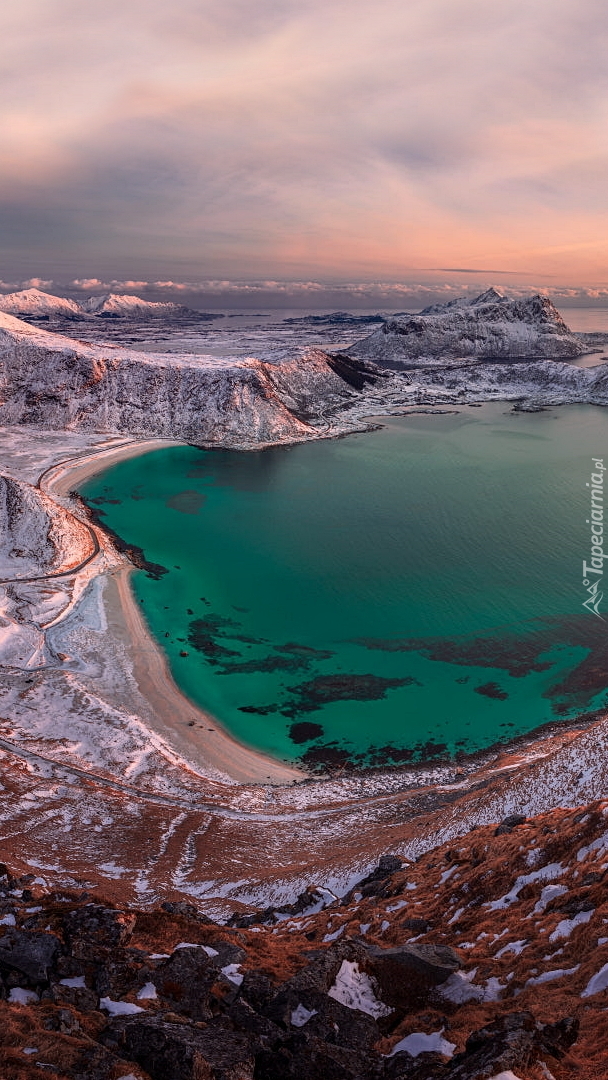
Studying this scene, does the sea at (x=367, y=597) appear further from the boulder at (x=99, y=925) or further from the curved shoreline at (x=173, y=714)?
the boulder at (x=99, y=925)

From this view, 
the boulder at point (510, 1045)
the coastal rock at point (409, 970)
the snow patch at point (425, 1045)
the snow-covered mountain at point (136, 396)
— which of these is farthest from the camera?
the snow-covered mountain at point (136, 396)

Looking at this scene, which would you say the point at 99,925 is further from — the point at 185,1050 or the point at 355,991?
the point at 355,991

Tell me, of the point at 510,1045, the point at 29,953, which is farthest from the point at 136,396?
the point at 510,1045

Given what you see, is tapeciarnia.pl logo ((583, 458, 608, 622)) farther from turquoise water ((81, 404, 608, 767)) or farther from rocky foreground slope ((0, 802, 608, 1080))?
rocky foreground slope ((0, 802, 608, 1080))

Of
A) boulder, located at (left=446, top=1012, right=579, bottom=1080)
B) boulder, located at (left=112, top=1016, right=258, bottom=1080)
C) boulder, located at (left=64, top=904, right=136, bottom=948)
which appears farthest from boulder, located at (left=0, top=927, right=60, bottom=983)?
boulder, located at (left=446, top=1012, right=579, bottom=1080)

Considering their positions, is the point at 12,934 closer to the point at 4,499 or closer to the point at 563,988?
the point at 563,988

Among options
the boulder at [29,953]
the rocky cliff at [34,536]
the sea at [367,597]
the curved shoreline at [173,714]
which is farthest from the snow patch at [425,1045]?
the rocky cliff at [34,536]

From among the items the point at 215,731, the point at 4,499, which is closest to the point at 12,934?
the point at 215,731
